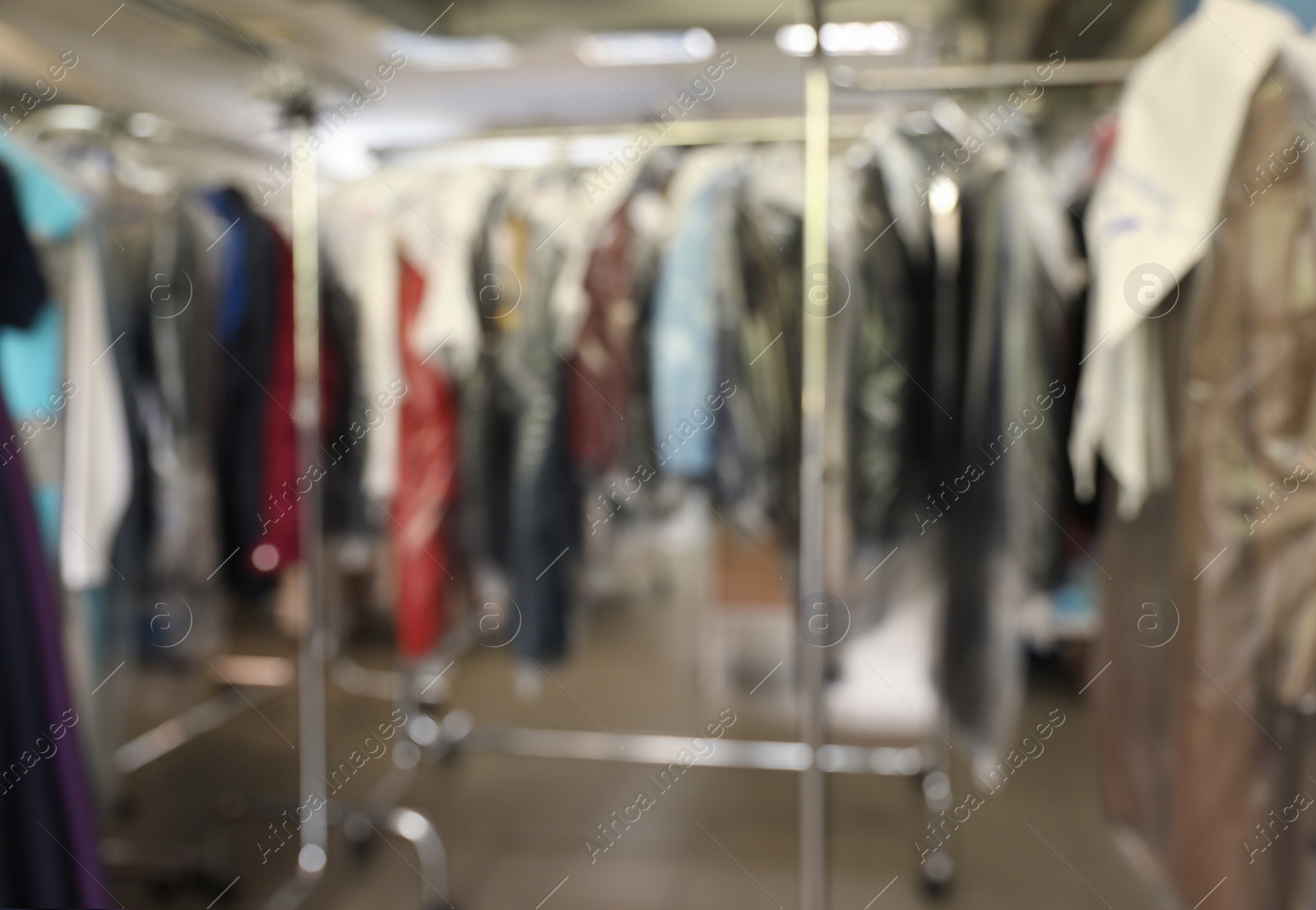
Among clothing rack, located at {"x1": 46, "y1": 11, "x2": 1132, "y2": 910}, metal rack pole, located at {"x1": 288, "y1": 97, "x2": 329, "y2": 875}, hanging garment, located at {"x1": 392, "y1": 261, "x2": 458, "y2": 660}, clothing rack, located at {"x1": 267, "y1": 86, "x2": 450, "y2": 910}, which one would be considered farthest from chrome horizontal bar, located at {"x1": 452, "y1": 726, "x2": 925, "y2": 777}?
hanging garment, located at {"x1": 392, "y1": 261, "x2": 458, "y2": 660}

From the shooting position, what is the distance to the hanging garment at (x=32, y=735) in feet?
4.29

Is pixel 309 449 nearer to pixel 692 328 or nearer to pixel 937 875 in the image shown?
pixel 692 328

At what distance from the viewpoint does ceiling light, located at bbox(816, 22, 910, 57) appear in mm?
3229

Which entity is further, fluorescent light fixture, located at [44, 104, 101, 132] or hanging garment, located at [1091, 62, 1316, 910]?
fluorescent light fixture, located at [44, 104, 101, 132]

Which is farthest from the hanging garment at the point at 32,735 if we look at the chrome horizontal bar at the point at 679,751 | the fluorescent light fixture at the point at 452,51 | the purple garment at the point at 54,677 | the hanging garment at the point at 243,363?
the fluorescent light fixture at the point at 452,51

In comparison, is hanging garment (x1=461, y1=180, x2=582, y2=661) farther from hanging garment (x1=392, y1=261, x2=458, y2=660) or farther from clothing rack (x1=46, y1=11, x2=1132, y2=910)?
clothing rack (x1=46, y1=11, x2=1132, y2=910)

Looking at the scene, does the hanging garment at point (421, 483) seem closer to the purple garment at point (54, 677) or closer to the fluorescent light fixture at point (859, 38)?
the purple garment at point (54, 677)

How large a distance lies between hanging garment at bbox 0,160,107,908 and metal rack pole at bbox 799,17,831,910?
45.6 inches

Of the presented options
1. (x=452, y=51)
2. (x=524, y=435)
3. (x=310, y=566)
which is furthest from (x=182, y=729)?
(x=452, y=51)

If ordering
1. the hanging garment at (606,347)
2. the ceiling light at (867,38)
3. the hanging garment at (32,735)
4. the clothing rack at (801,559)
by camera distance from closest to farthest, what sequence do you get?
the hanging garment at (32,735), the clothing rack at (801,559), the hanging garment at (606,347), the ceiling light at (867,38)

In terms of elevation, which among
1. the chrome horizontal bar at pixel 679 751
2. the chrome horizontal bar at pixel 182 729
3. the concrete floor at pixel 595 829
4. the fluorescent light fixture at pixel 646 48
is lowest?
the concrete floor at pixel 595 829

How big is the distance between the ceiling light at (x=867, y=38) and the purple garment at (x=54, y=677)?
2831 millimetres

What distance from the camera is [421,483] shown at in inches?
80.4

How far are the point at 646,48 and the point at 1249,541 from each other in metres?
2.90
